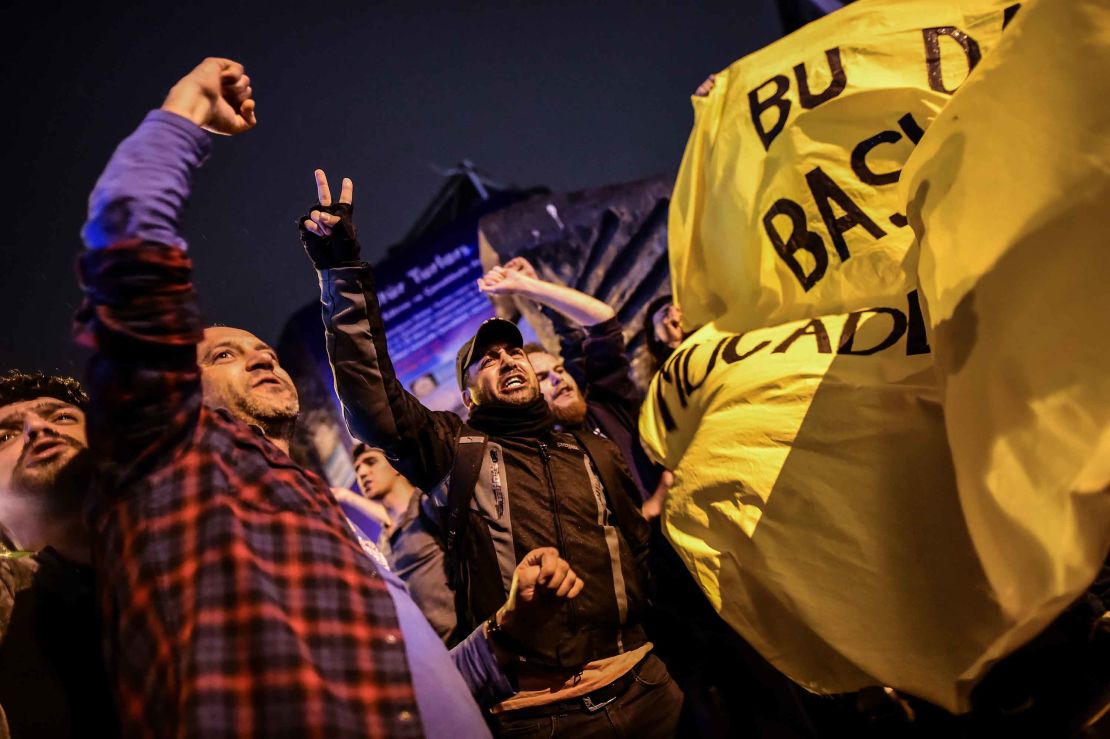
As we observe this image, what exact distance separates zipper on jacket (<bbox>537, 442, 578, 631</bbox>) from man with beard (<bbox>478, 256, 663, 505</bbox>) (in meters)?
0.47

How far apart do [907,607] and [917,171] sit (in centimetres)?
91

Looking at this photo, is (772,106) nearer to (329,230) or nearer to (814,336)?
(814,336)

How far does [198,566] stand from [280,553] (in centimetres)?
12

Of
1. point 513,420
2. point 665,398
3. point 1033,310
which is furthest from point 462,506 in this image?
point 1033,310

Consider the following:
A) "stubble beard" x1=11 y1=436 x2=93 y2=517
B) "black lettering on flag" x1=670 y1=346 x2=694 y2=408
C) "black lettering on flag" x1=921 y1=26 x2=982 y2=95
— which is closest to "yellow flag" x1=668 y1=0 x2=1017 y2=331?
"black lettering on flag" x1=921 y1=26 x2=982 y2=95

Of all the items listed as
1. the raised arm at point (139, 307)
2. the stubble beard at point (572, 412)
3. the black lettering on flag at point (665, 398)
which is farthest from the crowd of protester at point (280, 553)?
the stubble beard at point (572, 412)

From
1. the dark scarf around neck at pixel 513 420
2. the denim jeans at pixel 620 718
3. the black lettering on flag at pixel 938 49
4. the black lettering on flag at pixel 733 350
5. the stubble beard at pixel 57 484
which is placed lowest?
the denim jeans at pixel 620 718

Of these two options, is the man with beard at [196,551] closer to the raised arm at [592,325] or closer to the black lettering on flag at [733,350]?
the black lettering on flag at [733,350]

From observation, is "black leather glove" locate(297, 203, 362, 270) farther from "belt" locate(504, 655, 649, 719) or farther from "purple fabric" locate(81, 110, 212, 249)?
"belt" locate(504, 655, 649, 719)

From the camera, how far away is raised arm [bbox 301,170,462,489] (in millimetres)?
1895

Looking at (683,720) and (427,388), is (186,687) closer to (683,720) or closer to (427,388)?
(683,720)

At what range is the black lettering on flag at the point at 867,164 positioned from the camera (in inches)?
69.5

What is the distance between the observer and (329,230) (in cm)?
189

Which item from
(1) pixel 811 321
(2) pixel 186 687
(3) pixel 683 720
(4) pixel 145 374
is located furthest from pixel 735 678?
(4) pixel 145 374
